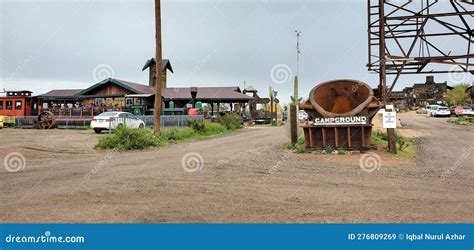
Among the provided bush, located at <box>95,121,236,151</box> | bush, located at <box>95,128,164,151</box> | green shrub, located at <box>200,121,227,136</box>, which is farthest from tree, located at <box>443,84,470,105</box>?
bush, located at <box>95,128,164,151</box>

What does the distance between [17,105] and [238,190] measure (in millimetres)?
35608

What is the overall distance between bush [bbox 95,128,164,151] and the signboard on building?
25.8 feet

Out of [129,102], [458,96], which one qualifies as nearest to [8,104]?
[129,102]

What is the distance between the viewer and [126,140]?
1606 centimetres

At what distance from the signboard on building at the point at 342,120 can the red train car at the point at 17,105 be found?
32192mm

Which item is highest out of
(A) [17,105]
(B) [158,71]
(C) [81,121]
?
(B) [158,71]

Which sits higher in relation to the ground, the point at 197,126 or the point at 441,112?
the point at 441,112

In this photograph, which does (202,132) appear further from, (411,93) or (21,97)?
(411,93)

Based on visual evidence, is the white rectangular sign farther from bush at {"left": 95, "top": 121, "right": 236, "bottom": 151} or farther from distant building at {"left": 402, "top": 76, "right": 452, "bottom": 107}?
distant building at {"left": 402, "top": 76, "right": 452, "bottom": 107}

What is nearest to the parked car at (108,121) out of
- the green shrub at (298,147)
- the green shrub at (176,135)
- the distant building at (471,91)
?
the green shrub at (176,135)

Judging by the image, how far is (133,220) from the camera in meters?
5.33

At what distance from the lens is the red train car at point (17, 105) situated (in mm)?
35375

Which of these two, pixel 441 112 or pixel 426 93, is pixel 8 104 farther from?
pixel 426 93

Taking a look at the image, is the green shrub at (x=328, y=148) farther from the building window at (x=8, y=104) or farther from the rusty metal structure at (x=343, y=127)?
the building window at (x=8, y=104)
